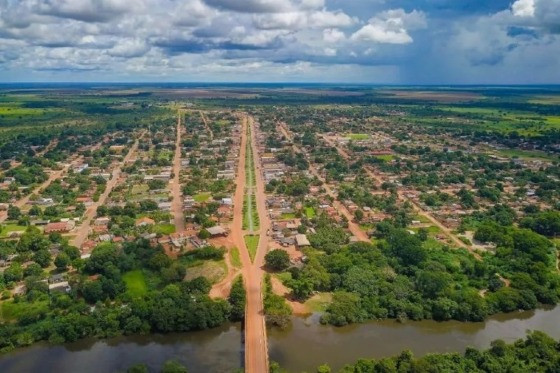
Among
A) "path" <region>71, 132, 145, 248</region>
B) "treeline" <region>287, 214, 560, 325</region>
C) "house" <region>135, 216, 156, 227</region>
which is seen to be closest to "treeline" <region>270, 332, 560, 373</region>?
"treeline" <region>287, 214, 560, 325</region>

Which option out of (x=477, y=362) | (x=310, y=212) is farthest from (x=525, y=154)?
(x=477, y=362)

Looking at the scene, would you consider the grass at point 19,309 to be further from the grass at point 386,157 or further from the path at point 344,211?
the grass at point 386,157

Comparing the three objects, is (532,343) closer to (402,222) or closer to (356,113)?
(402,222)

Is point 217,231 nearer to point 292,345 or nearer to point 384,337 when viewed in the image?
point 292,345

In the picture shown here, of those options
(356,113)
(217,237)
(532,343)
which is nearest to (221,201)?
(217,237)

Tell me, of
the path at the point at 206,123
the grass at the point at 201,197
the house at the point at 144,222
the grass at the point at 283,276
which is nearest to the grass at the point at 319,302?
the grass at the point at 283,276

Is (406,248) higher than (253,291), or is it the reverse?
(406,248)
